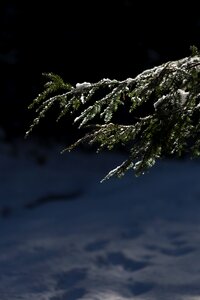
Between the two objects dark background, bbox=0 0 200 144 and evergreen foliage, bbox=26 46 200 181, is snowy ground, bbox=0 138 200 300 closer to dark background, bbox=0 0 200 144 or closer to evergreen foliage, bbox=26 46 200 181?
dark background, bbox=0 0 200 144

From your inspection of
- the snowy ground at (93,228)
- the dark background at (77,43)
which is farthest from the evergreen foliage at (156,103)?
the dark background at (77,43)

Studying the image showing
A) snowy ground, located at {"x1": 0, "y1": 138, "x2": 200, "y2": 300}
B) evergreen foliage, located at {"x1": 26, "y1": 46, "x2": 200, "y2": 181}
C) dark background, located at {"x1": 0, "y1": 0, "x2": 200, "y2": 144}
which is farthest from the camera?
dark background, located at {"x1": 0, "y1": 0, "x2": 200, "y2": 144}

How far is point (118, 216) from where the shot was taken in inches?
271

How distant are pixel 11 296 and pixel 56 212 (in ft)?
6.88

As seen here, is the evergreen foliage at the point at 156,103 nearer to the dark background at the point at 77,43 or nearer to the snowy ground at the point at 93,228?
the snowy ground at the point at 93,228

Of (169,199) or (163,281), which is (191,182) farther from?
(163,281)

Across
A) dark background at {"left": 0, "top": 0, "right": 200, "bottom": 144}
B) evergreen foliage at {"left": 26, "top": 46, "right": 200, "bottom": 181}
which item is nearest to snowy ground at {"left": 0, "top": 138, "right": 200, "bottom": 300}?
dark background at {"left": 0, "top": 0, "right": 200, "bottom": 144}

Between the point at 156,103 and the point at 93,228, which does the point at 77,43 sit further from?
the point at 156,103

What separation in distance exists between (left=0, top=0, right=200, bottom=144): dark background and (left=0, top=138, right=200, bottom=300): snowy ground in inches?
30.2

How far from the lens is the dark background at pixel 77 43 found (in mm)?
8820

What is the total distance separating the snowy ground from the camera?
17.4 ft

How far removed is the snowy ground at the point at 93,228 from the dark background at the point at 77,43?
77 centimetres

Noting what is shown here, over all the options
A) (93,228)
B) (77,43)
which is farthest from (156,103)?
(77,43)

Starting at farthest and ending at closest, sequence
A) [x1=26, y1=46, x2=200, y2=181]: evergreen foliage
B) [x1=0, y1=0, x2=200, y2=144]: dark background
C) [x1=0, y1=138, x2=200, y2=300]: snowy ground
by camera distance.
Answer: [x1=0, y1=0, x2=200, y2=144]: dark background → [x1=0, y1=138, x2=200, y2=300]: snowy ground → [x1=26, y1=46, x2=200, y2=181]: evergreen foliage
